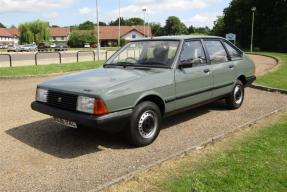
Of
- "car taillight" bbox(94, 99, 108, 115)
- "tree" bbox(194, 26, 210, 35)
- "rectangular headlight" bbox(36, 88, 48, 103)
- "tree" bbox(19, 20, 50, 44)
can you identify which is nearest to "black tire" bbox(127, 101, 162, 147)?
"car taillight" bbox(94, 99, 108, 115)

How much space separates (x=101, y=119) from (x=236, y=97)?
4.22 m

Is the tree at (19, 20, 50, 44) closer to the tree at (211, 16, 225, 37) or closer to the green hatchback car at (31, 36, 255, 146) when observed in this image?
the tree at (211, 16, 225, 37)

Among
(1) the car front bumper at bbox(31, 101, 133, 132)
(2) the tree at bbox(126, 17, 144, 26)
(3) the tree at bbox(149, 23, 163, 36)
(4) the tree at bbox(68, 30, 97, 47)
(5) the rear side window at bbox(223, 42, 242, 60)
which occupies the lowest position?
(1) the car front bumper at bbox(31, 101, 133, 132)

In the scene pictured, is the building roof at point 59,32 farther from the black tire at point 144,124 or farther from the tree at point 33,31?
the black tire at point 144,124

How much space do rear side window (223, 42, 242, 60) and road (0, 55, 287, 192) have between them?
1.20 metres

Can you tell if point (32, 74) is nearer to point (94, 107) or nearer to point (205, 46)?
point (205, 46)

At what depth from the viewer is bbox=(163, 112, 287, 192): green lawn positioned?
13.4 ft

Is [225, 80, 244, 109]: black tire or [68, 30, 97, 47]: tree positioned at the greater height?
[68, 30, 97, 47]: tree

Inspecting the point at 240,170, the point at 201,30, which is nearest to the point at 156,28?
the point at 201,30

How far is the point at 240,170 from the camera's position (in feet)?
14.9

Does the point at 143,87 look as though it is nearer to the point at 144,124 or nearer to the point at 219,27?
the point at 144,124

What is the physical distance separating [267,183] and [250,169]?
1.35 feet

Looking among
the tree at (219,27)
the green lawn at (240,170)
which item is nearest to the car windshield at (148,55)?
the green lawn at (240,170)

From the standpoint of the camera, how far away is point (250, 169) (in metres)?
4.57
